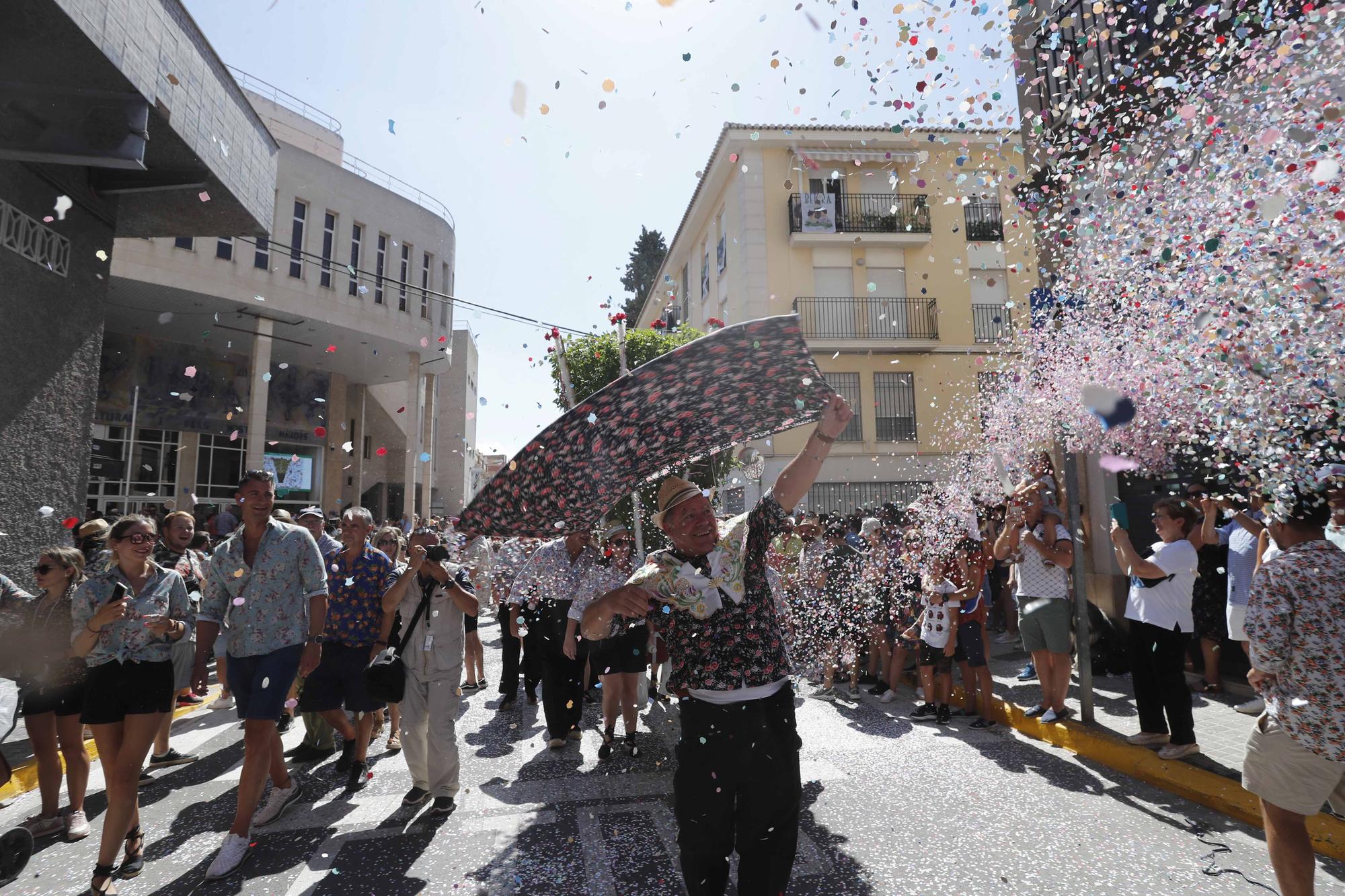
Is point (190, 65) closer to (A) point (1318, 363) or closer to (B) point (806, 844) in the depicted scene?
(B) point (806, 844)

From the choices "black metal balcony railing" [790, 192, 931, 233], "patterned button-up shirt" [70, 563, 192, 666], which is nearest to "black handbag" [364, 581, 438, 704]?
"patterned button-up shirt" [70, 563, 192, 666]

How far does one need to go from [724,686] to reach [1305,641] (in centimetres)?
230

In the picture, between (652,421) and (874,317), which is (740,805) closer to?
(652,421)

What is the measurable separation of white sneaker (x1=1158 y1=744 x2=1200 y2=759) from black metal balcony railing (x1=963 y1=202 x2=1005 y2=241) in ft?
62.4

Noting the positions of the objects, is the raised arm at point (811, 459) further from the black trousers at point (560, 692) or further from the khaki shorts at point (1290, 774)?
the black trousers at point (560, 692)

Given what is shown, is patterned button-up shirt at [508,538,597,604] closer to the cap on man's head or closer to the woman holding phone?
the woman holding phone

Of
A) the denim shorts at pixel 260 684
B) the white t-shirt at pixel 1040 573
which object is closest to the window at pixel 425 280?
the denim shorts at pixel 260 684

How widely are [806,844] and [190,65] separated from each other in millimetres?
8587

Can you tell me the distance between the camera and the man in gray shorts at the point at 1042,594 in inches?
235

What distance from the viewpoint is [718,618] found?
2760mm

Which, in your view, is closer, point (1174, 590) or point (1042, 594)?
point (1174, 590)

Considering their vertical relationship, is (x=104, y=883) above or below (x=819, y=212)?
below

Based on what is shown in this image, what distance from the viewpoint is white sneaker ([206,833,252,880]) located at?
3635mm

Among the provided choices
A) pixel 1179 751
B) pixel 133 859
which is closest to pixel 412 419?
pixel 133 859
